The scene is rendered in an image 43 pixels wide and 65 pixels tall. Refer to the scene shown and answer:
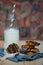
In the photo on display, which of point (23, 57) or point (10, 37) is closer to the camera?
point (23, 57)

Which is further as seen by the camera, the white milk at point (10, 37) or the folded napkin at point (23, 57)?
the white milk at point (10, 37)

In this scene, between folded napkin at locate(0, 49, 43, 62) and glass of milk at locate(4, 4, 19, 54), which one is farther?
glass of milk at locate(4, 4, 19, 54)

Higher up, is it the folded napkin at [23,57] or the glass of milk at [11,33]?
the glass of milk at [11,33]

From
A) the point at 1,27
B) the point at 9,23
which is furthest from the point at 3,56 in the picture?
the point at 1,27

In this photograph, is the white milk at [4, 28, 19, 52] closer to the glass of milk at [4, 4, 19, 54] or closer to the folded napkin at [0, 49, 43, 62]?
the glass of milk at [4, 4, 19, 54]

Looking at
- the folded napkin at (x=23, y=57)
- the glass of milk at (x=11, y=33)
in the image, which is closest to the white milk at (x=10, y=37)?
the glass of milk at (x=11, y=33)

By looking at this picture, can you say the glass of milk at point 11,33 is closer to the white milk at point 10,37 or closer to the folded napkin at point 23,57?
the white milk at point 10,37

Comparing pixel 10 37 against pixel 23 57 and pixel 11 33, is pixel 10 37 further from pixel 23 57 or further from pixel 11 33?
pixel 23 57

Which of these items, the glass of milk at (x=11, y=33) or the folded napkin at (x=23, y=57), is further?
the glass of milk at (x=11, y=33)

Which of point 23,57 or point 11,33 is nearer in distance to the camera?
point 23,57

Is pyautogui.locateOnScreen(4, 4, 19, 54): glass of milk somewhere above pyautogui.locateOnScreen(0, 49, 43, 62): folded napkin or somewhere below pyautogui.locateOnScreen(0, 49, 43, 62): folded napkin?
above

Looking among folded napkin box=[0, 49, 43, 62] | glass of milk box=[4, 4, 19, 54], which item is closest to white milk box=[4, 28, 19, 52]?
glass of milk box=[4, 4, 19, 54]

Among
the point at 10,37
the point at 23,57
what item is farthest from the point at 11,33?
the point at 23,57
